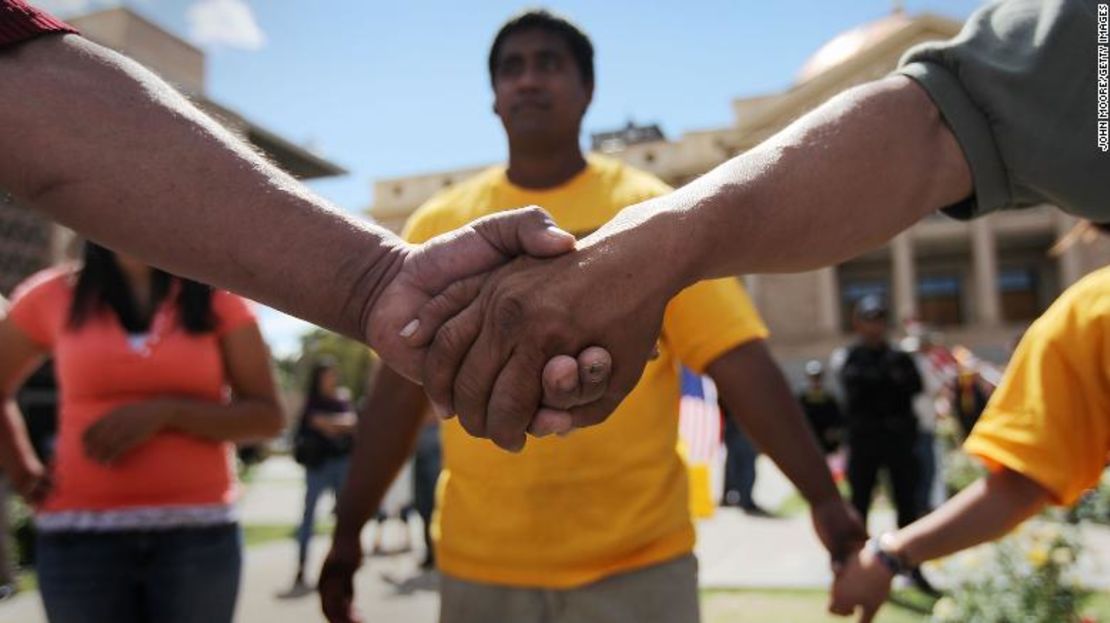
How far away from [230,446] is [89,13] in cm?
2462

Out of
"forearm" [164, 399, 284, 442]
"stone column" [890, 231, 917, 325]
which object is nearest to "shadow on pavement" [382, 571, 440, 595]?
"forearm" [164, 399, 284, 442]

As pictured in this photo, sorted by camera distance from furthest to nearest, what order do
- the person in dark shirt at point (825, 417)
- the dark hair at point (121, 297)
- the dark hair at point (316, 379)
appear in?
the person in dark shirt at point (825, 417)
the dark hair at point (316, 379)
the dark hair at point (121, 297)

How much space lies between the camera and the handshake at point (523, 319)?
4.42 feet

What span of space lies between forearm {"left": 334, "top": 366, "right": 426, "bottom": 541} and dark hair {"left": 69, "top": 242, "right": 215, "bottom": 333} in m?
0.58

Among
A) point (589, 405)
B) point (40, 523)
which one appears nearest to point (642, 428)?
point (589, 405)

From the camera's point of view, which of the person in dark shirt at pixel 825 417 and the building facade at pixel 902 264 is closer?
the person in dark shirt at pixel 825 417

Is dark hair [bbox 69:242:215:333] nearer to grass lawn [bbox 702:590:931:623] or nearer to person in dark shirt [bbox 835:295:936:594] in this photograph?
grass lawn [bbox 702:590:931:623]

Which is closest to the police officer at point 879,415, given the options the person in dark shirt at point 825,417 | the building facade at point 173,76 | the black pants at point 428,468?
the black pants at point 428,468

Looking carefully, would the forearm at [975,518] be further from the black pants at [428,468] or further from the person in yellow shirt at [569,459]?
the black pants at [428,468]

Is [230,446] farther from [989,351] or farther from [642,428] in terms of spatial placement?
[989,351]

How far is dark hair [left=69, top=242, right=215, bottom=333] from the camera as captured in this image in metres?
2.40

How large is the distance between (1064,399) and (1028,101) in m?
0.82

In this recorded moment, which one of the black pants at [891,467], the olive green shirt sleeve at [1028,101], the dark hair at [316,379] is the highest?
the olive green shirt sleeve at [1028,101]

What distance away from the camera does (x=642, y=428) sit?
2.01 metres
